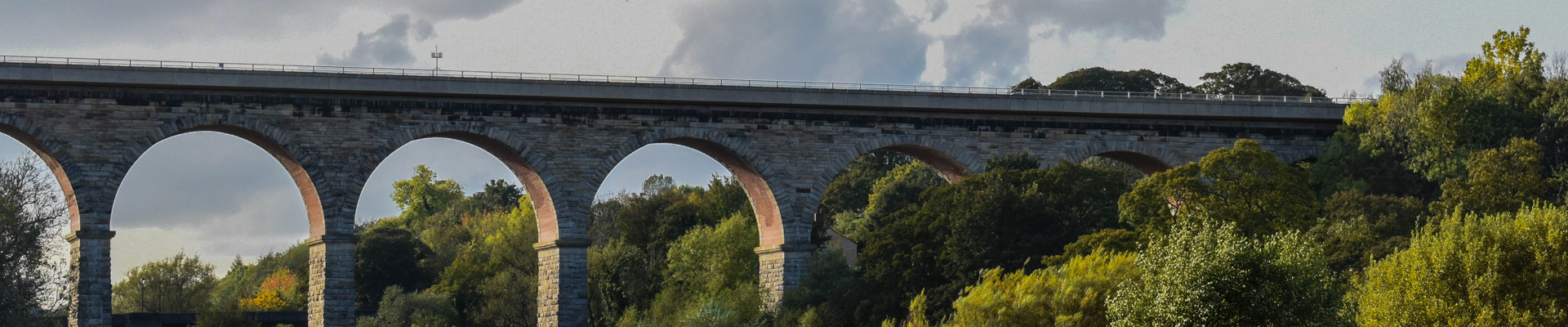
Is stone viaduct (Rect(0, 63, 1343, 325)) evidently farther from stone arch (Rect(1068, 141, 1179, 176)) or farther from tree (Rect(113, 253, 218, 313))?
tree (Rect(113, 253, 218, 313))

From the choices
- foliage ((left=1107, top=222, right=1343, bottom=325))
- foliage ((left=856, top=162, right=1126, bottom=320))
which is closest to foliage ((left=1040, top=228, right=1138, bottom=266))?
foliage ((left=856, top=162, right=1126, bottom=320))

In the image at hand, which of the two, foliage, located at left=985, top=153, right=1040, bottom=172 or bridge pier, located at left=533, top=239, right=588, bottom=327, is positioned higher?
foliage, located at left=985, top=153, right=1040, bottom=172

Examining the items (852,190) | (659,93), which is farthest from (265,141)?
(852,190)

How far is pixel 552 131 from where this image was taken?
40625mm

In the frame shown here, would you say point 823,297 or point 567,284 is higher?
point 567,284

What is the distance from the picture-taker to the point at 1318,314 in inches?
1069

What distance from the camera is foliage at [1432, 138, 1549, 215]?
126 feet

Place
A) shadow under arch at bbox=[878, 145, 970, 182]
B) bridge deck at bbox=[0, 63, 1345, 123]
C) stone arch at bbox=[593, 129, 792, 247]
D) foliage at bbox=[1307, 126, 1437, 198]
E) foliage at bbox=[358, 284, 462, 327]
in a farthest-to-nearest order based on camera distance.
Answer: foliage at bbox=[358, 284, 462, 327], foliage at bbox=[1307, 126, 1437, 198], shadow under arch at bbox=[878, 145, 970, 182], stone arch at bbox=[593, 129, 792, 247], bridge deck at bbox=[0, 63, 1345, 123]

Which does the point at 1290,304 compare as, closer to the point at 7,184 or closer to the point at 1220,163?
the point at 1220,163

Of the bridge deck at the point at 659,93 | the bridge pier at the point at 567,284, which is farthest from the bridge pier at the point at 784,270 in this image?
the bridge pier at the point at 567,284

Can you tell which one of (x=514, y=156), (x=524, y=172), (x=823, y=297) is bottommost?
(x=823, y=297)

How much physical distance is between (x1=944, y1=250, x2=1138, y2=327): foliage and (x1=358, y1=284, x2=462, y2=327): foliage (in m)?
29.5

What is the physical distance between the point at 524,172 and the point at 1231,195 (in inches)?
609

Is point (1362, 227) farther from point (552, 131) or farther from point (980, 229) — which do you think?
point (552, 131)
